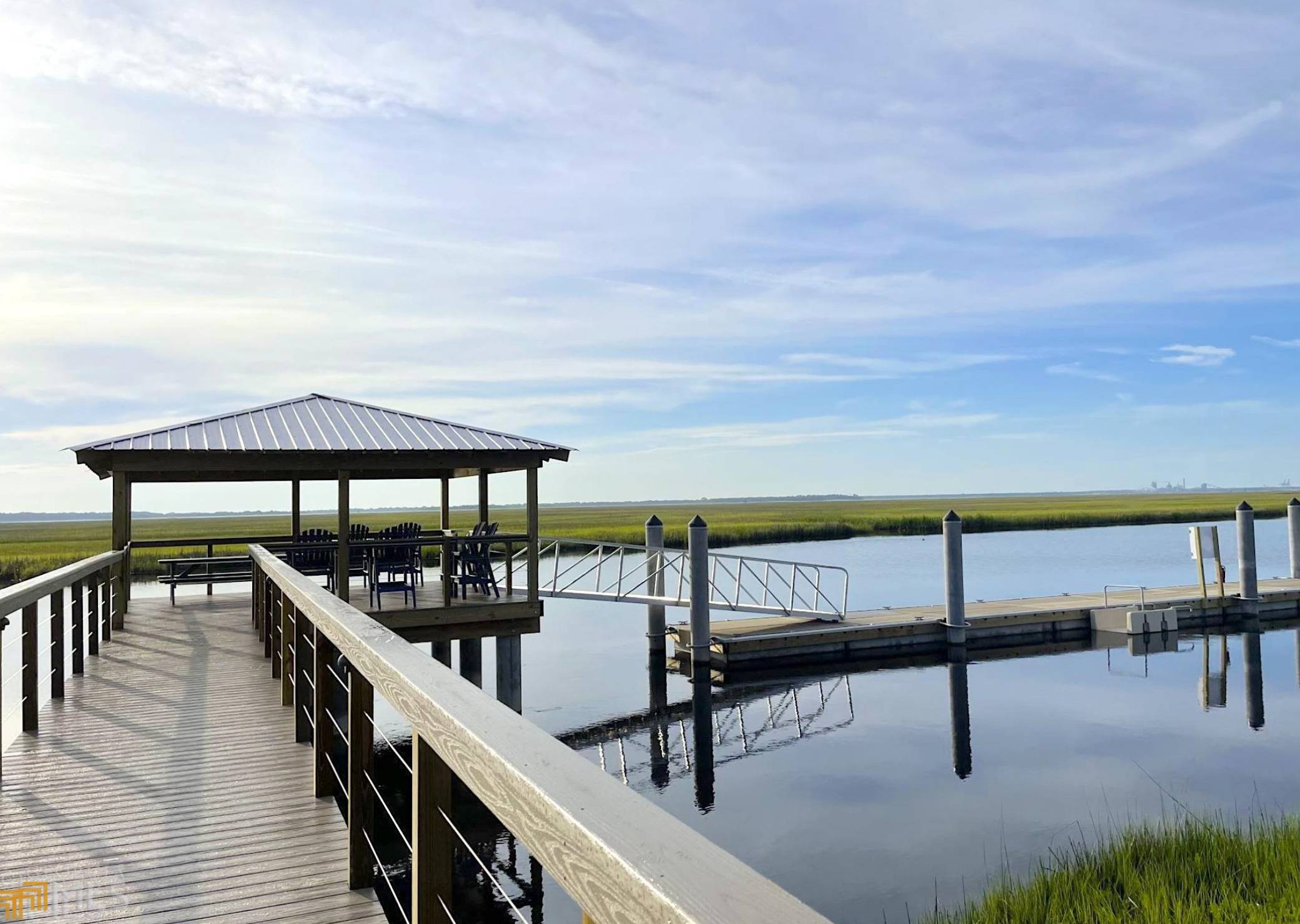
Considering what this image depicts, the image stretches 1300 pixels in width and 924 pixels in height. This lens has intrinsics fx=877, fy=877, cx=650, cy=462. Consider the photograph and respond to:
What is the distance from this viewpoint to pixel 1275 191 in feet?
67.0

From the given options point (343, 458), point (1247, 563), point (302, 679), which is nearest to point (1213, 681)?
point (1247, 563)

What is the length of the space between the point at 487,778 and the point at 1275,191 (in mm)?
25072

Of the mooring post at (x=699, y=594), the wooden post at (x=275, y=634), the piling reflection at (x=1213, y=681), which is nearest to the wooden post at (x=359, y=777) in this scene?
the wooden post at (x=275, y=634)

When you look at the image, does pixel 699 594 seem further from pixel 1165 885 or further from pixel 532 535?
pixel 1165 885

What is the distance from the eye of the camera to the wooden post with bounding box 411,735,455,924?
1.87 meters

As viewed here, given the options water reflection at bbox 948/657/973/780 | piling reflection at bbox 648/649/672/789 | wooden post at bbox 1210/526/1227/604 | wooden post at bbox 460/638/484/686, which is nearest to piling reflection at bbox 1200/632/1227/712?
wooden post at bbox 1210/526/1227/604

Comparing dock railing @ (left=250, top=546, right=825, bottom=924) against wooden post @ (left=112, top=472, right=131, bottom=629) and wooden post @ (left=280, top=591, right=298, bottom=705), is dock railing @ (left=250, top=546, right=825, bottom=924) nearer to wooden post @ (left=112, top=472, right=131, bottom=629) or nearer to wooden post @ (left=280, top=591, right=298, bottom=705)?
wooden post @ (left=280, top=591, right=298, bottom=705)

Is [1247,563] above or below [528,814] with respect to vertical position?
below

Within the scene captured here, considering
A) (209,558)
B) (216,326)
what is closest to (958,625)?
(209,558)

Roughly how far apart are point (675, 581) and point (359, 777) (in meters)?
22.4

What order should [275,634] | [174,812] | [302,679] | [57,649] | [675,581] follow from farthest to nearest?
[675,581] → [275,634] → [57,649] → [302,679] → [174,812]

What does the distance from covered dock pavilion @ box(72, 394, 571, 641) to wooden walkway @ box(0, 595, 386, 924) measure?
3394mm

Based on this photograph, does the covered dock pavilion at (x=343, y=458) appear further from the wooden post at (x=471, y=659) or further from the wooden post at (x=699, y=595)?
the wooden post at (x=699, y=595)

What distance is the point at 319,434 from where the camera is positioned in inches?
404
